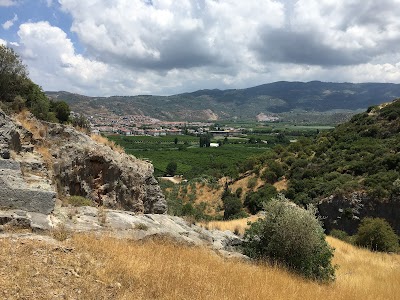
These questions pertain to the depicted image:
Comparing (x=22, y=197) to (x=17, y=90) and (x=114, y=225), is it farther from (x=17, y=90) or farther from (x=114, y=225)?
(x=17, y=90)

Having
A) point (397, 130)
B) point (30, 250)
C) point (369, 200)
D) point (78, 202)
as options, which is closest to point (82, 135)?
point (78, 202)

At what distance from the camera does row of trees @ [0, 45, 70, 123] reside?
1513 cm

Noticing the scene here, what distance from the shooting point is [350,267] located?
45.5 feet

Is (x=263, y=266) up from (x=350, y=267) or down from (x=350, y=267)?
up

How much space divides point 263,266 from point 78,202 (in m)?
5.53

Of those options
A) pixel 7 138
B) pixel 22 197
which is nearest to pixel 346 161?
pixel 7 138

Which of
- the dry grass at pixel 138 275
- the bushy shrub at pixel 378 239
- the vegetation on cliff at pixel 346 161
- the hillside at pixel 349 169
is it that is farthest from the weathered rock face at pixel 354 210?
the dry grass at pixel 138 275

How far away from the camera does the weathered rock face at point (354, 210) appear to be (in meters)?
30.7

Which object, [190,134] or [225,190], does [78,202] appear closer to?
[225,190]

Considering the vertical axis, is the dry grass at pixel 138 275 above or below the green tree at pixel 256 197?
above

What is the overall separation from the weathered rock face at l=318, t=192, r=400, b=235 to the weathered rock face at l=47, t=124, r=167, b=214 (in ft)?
66.7

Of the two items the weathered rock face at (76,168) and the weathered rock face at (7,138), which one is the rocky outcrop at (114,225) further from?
the weathered rock face at (7,138)

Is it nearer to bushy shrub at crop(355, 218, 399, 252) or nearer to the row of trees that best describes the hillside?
bushy shrub at crop(355, 218, 399, 252)

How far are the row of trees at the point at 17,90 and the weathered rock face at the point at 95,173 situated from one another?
1.72 meters
